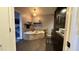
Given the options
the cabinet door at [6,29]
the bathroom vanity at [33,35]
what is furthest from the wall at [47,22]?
the cabinet door at [6,29]

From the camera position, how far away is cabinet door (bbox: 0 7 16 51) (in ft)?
4.17

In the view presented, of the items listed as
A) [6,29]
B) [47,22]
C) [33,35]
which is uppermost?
[47,22]

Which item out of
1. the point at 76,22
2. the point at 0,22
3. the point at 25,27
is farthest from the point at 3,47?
the point at 25,27

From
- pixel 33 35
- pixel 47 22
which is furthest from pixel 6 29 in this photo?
pixel 47 22

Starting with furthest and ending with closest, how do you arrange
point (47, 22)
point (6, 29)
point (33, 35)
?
point (47, 22), point (33, 35), point (6, 29)

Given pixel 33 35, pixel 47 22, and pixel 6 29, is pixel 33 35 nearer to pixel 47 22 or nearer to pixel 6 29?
pixel 47 22

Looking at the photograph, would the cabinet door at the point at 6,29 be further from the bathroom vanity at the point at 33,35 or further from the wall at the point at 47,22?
the wall at the point at 47,22

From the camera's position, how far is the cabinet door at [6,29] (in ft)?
4.17

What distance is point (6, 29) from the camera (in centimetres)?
131

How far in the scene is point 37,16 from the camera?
6863 mm

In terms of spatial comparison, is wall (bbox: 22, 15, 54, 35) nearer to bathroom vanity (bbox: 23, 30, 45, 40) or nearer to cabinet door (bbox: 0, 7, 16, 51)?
bathroom vanity (bbox: 23, 30, 45, 40)
